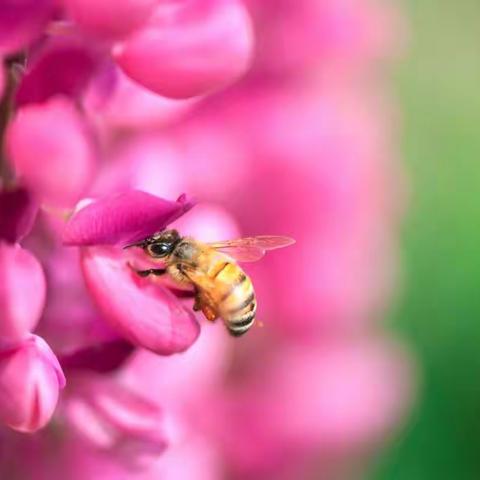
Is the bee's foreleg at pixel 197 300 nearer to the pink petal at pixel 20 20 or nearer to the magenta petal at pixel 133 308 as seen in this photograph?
the magenta petal at pixel 133 308

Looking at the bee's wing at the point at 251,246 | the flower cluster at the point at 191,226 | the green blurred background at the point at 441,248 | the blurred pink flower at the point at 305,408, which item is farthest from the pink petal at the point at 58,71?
the green blurred background at the point at 441,248

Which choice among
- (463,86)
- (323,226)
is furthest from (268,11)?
(463,86)

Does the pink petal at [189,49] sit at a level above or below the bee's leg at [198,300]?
above

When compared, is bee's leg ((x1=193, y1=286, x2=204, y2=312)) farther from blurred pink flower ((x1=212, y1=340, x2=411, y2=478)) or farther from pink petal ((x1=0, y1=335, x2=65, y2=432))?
blurred pink flower ((x1=212, y1=340, x2=411, y2=478))

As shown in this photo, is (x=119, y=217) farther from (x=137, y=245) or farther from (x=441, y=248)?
(x=441, y=248)

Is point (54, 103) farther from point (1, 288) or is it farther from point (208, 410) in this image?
point (208, 410)

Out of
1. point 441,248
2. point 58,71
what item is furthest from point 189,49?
point 441,248
